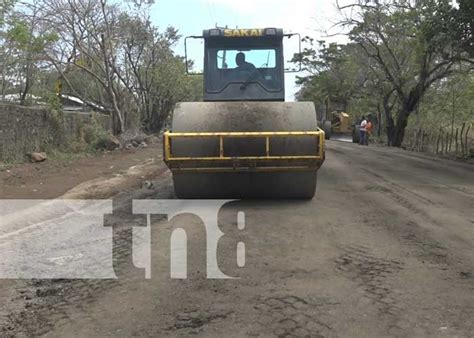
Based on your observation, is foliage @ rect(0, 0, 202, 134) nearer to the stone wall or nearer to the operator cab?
the stone wall

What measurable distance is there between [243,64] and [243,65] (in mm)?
22

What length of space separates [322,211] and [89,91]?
30.1 metres

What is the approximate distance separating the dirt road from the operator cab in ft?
10.6

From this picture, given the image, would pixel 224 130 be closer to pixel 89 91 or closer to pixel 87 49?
pixel 87 49

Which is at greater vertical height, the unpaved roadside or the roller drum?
the roller drum

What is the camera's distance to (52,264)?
6301 millimetres

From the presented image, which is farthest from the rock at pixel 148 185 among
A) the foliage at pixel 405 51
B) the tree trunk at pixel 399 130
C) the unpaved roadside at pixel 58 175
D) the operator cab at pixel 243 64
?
the tree trunk at pixel 399 130

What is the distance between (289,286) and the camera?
5.19 m

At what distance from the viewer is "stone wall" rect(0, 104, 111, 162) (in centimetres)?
1531

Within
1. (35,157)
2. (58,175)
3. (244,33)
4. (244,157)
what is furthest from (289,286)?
(35,157)

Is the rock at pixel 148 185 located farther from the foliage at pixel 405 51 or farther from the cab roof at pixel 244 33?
the foliage at pixel 405 51

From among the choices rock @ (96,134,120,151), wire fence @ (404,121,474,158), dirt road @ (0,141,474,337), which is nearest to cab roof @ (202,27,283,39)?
dirt road @ (0,141,474,337)

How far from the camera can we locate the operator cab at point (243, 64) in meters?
11.2

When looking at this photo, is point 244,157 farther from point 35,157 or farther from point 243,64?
point 35,157
